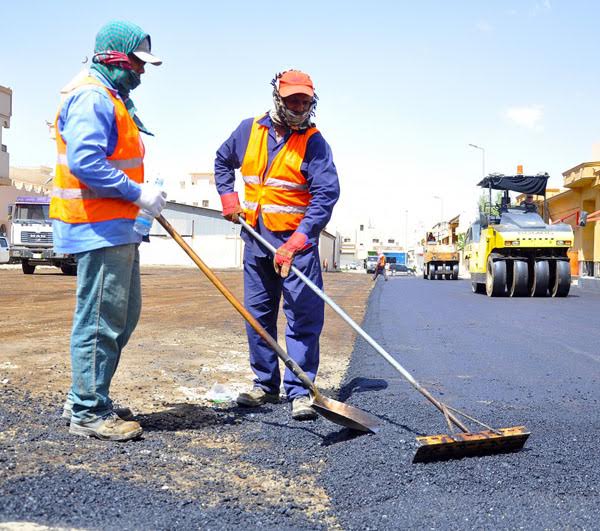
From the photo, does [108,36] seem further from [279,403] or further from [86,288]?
[279,403]

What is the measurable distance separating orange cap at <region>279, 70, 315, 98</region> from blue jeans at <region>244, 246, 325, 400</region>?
84 centimetres

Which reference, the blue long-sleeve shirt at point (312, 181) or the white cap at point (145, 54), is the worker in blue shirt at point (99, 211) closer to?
the white cap at point (145, 54)

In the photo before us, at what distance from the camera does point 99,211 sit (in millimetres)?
3008

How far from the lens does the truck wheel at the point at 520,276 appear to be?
14.0 meters

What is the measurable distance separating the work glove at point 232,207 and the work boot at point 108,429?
136cm

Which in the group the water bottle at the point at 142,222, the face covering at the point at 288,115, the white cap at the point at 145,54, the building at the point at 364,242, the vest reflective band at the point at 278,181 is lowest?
the water bottle at the point at 142,222

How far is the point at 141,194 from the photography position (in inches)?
119

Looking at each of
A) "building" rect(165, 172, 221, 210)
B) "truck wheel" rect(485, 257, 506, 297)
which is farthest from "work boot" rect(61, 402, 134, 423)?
"building" rect(165, 172, 221, 210)

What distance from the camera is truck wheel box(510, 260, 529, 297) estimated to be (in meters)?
14.0

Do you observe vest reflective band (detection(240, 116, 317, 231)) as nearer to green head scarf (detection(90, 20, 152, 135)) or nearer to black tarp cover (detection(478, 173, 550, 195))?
green head scarf (detection(90, 20, 152, 135))

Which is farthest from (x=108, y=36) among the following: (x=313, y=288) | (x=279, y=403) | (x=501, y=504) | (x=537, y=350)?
(x=537, y=350)

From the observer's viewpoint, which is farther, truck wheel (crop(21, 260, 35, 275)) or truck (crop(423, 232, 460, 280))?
truck (crop(423, 232, 460, 280))

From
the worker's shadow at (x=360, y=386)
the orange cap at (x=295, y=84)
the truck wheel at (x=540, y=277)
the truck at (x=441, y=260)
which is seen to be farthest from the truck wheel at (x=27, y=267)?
the orange cap at (x=295, y=84)

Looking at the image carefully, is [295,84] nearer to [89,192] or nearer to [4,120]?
[89,192]
